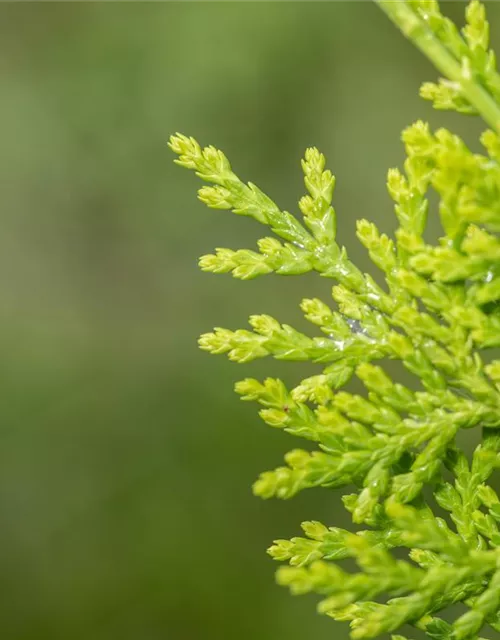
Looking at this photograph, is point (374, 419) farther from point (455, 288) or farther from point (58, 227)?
point (58, 227)

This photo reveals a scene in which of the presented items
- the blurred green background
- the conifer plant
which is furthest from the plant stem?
the blurred green background

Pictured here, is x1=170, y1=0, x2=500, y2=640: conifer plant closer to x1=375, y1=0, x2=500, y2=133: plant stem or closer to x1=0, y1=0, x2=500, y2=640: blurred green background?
x1=375, y1=0, x2=500, y2=133: plant stem

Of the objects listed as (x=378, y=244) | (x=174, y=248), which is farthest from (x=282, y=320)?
(x=378, y=244)

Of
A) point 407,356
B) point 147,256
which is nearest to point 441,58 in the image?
point 407,356

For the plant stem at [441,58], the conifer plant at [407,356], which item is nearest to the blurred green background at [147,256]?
the conifer plant at [407,356]

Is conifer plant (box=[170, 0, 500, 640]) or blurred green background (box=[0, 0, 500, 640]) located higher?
blurred green background (box=[0, 0, 500, 640])

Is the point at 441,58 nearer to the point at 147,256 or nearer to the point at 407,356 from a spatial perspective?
the point at 407,356

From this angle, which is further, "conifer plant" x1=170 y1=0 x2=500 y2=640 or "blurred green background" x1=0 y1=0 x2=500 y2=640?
"blurred green background" x1=0 y1=0 x2=500 y2=640
